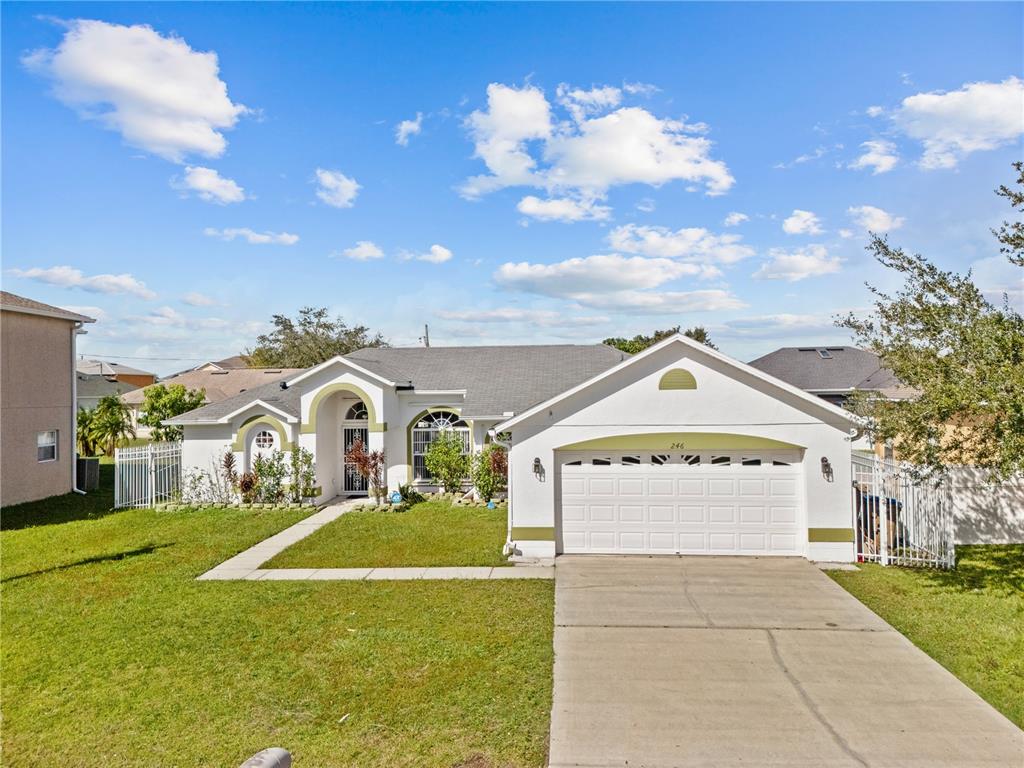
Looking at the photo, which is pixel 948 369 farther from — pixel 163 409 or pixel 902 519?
pixel 163 409

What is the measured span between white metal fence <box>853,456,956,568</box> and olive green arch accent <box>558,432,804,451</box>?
216cm

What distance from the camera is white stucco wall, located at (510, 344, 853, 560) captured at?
12.2m

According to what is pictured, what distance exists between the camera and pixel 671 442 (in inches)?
506

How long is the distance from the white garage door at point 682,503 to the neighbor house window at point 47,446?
1843 cm

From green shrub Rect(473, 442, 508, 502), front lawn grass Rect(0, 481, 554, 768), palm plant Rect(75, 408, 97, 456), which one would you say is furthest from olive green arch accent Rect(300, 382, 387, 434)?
palm plant Rect(75, 408, 97, 456)

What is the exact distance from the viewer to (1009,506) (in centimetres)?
1391

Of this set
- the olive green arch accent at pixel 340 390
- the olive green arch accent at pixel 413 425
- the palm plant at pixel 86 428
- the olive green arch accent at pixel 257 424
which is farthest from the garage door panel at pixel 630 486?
the palm plant at pixel 86 428

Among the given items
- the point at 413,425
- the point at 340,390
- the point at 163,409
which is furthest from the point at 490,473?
the point at 163,409

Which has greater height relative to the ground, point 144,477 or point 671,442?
point 671,442

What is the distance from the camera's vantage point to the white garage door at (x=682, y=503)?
12.6 meters

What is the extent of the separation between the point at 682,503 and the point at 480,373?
11.5m

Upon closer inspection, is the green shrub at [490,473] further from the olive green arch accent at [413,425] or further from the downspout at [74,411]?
the downspout at [74,411]

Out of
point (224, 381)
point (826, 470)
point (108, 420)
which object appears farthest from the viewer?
point (224, 381)

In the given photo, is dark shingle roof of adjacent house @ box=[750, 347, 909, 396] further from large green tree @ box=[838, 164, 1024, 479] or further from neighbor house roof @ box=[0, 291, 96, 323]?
neighbor house roof @ box=[0, 291, 96, 323]
